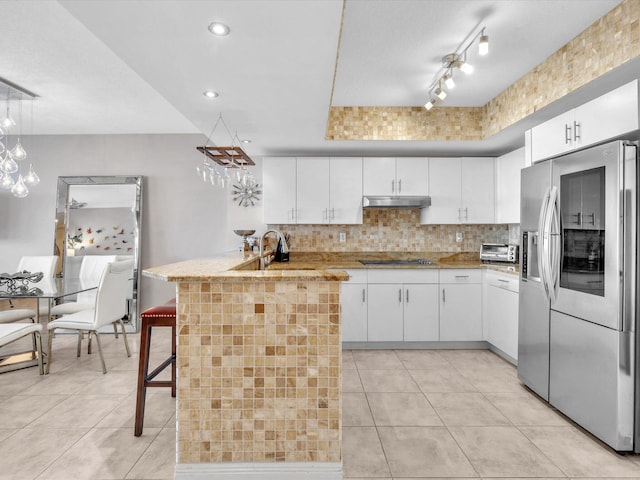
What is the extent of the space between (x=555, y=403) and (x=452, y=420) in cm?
75

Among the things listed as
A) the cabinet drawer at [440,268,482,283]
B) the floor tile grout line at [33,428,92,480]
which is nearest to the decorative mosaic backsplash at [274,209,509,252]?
the cabinet drawer at [440,268,482,283]

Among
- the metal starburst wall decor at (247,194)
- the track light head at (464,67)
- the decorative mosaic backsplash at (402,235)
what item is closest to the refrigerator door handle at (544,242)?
the track light head at (464,67)

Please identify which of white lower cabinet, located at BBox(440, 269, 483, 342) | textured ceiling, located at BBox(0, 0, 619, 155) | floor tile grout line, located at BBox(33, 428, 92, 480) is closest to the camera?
textured ceiling, located at BBox(0, 0, 619, 155)

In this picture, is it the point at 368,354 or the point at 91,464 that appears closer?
the point at 91,464

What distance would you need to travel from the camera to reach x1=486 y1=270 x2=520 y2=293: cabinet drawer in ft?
10.7

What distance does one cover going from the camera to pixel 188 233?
4.80 m

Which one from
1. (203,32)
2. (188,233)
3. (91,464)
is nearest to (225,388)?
(91,464)

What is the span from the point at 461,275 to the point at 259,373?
2730 millimetres

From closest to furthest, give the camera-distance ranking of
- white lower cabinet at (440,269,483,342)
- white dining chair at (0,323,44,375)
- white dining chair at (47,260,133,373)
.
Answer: white dining chair at (0,323,44,375), white dining chair at (47,260,133,373), white lower cabinet at (440,269,483,342)

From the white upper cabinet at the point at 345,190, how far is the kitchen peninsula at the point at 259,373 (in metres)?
2.40

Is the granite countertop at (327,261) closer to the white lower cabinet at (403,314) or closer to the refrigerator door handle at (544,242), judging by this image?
the white lower cabinet at (403,314)

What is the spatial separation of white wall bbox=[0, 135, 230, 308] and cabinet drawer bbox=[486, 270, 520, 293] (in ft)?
10.7

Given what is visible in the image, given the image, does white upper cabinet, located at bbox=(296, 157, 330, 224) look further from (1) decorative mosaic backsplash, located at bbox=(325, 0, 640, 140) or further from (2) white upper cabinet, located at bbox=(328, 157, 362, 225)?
(1) decorative mosaic backsplash, located at bbox=(325, 0, 640, 140)

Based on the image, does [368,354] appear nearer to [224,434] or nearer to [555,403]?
[555,403]
